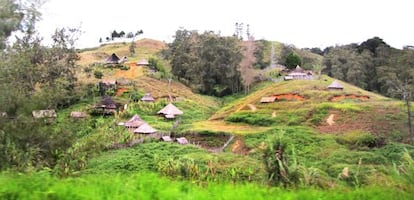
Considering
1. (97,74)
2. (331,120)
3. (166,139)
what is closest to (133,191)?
(166,139)

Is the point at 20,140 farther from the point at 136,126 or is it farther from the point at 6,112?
the point at 136,126

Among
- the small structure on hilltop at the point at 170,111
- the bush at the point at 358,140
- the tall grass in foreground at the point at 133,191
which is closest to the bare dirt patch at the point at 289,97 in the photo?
the small structure on hilltop at the point at 170,111

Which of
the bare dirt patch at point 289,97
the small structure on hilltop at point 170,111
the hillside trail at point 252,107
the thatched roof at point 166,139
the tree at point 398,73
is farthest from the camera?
the tree at point 398,73

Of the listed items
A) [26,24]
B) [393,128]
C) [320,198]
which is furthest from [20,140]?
[393,128]

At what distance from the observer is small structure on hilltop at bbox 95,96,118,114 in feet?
123

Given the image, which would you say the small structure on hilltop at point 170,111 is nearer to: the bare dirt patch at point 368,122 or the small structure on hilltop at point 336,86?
the bare dirt patch at point 368,122

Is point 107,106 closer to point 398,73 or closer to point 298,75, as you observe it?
point 298,75

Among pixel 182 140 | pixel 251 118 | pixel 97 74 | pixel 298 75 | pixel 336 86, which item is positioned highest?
pixel 97 74

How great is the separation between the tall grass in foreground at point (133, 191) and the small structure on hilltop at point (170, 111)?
32805 millimetres

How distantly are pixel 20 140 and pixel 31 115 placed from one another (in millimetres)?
1504

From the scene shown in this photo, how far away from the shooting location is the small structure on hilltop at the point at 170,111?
123 ft

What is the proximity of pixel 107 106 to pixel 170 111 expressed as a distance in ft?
17.9

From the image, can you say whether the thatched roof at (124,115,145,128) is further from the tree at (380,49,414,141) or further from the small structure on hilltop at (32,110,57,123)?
the tree at (380,49,414,141)

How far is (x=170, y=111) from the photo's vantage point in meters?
37.7
